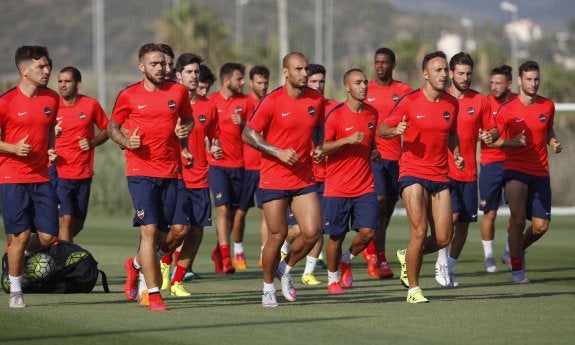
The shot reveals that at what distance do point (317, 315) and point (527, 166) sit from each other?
4.70 meters

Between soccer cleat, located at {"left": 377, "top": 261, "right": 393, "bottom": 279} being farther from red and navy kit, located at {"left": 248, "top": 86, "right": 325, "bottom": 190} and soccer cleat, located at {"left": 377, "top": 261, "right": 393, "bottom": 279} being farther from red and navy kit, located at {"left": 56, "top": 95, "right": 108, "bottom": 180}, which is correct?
red and navy kit, located at {"left": 56, "top": 95, "right": 108, "bottom": 180}

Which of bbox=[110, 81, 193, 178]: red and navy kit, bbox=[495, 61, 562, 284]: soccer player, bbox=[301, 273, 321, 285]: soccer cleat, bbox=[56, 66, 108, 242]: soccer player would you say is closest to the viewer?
bbox=[110, 81, 193, 178]: red and navy kit

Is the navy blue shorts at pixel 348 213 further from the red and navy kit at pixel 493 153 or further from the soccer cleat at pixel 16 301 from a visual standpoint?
the red and navy kit at pixel 493 153

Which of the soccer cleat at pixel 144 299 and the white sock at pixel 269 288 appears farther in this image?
the soccer cleat at pixel 144 299

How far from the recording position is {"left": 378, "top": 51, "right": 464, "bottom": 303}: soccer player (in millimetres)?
12992

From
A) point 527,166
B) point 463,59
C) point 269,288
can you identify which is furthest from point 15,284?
point 527,166

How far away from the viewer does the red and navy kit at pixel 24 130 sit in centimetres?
1236

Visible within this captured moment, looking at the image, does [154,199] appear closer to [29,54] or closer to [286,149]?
[286,149]

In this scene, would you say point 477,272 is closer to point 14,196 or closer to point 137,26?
point 14,196

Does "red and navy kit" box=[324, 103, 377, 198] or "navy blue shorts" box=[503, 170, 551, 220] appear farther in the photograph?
"navy blue shorts" box=[503, 170, 551, 220]

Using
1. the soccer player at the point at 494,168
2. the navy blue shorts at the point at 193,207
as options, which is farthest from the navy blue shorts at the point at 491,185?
the navy blue shorts at the point at 193,207

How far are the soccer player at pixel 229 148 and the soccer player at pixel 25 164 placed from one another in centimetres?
490

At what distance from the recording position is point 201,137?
51.4ft

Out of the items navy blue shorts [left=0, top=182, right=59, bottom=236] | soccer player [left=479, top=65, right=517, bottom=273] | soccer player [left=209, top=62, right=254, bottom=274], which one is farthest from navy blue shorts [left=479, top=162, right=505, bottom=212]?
navy blue shorts [left=0, top=182, right=59, bottom=236]
